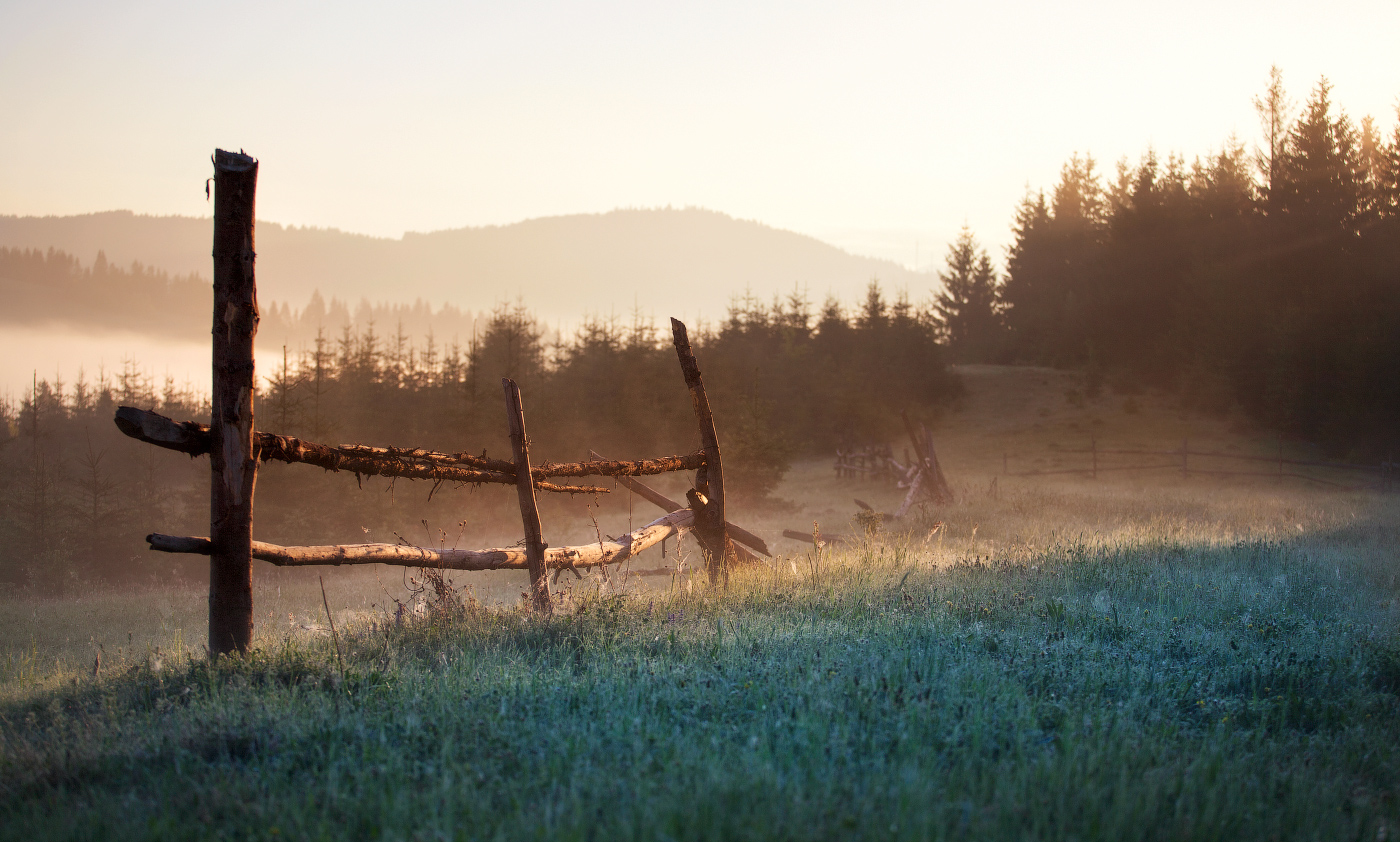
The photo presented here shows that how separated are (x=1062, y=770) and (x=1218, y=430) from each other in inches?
1543

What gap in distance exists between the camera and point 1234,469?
2900 centimetres

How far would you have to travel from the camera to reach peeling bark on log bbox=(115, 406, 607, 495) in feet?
14.0

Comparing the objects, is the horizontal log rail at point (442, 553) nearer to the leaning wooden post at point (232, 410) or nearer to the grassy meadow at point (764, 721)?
the leaning wooden post at point (232, 410)

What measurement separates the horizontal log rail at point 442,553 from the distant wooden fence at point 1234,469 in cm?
2526

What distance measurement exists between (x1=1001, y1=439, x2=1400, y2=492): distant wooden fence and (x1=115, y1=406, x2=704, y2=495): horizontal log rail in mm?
25986

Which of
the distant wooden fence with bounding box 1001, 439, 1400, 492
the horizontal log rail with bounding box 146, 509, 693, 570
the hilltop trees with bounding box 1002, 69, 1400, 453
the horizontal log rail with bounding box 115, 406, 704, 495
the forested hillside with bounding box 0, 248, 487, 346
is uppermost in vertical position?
the forested hillside with bounding box 0, 248, 487, 346

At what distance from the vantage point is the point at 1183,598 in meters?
6.80

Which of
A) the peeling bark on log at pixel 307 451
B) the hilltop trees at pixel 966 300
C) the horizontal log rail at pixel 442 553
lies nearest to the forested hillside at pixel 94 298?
the hilltop trees at pixel 966 300

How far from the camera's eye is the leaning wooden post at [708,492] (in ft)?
27.1

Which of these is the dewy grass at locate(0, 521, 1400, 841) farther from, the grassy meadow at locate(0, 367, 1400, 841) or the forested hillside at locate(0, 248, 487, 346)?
the forested hillside at locate(0, 248, 487, 346)

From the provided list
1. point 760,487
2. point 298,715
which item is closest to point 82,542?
point 760,487

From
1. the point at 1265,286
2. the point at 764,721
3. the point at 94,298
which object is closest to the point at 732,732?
the point at 764,721

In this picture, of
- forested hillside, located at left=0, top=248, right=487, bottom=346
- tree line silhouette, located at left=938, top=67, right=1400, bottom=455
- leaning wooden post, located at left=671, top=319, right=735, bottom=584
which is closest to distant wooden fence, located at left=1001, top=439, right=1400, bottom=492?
tree line silhouette, located at left=938, top=67, right=1400, bottom=455

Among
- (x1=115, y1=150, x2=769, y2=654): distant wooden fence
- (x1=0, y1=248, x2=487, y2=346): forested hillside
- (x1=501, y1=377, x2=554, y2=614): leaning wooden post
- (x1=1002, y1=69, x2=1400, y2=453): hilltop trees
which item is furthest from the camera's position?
(x1=0, y1=248, x2=487, y2=346): forested hillside
